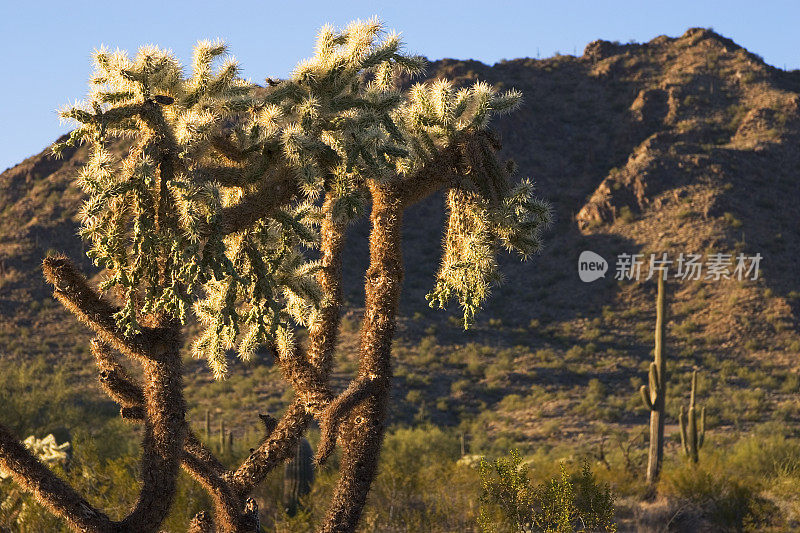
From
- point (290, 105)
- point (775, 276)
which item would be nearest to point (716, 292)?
point (775, 276)

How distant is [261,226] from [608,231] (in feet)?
117

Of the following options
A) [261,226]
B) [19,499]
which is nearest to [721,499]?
[261,226]

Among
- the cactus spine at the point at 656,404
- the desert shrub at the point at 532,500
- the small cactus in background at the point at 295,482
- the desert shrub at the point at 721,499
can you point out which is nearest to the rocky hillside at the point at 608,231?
→ the cactus spine at the point at 656,404

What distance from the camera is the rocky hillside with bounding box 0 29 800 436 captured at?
32562 millimetres

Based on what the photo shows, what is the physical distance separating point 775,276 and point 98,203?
118 ft

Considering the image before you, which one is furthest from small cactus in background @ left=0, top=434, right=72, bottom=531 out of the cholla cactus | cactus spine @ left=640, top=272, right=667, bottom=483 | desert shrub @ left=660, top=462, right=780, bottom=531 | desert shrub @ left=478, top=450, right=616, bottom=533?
cactus spine @ left=640, top=272, right=667, bottom=483

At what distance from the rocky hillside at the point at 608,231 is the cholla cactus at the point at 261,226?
68.2 feet

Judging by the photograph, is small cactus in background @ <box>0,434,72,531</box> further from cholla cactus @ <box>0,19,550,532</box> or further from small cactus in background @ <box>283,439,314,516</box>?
cholla cactus @ <box>0,19,550,532</box>

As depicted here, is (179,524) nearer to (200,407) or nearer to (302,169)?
(302,169)

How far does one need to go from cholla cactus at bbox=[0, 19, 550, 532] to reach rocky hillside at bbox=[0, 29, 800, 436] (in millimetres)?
20776

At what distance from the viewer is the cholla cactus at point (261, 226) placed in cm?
596

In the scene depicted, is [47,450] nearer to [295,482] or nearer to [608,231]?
[295,482]

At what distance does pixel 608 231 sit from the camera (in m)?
40.8

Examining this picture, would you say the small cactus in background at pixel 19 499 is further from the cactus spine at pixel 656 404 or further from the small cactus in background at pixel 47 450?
the cactus spine at pixel 656 404
